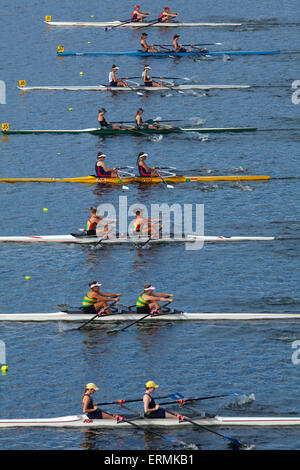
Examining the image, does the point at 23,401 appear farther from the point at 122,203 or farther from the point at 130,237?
the point at 122,203

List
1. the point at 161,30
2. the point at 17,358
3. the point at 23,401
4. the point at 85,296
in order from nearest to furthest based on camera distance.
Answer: the point at 23,401 < the point at 17,358 < the point at 85,296 < the point at 161,30

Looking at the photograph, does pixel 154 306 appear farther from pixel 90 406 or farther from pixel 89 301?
pixel 90 406

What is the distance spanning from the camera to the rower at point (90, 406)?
1689 inches

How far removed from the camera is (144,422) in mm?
43062

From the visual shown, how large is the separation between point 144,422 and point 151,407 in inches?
24.6

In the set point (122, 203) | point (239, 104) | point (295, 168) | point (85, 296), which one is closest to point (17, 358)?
point (85, 296)

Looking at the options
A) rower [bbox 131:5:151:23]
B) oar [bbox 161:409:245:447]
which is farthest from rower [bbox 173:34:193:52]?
oar [bbox 161:409:245:447]

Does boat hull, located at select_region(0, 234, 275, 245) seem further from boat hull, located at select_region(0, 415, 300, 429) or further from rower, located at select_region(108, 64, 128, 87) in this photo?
rower, located at select_region(108, 64, 128, 87)

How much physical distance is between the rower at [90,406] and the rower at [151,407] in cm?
142

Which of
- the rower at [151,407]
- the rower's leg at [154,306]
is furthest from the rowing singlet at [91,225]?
the rower at [151,407]

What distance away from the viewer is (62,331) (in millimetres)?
51219

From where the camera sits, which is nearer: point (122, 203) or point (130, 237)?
point (130, 237)

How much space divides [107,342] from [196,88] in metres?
43.6

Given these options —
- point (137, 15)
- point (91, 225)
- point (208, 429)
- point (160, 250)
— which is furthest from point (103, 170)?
point (137, 15)
